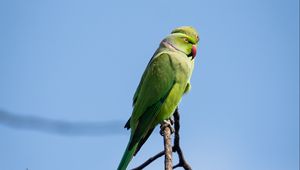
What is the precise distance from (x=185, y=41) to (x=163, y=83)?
481 mm

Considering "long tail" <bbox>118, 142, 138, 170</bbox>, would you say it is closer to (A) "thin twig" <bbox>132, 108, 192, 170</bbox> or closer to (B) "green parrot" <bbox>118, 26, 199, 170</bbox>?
(B) "green parrot" <bbox>118, 26, 199, 170</bbox>

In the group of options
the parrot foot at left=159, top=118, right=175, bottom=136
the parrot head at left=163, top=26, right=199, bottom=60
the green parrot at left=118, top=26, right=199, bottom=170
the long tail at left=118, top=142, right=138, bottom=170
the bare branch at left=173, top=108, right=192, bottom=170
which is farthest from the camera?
the parrot head at left=163, top=26, right=199, bottom=60

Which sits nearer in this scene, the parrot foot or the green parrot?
the parrot foot

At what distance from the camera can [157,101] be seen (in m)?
4.33

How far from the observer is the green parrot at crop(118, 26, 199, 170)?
166 inches

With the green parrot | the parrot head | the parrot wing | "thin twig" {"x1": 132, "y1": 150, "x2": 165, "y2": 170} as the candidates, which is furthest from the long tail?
the parrot head

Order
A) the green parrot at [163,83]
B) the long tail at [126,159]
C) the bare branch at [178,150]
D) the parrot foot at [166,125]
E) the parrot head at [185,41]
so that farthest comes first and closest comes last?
the parrot head at [185,41] → the green parrot at [163,83] → the parrot foot at [166,125] → the long tail at [126,159] → the bare branch at [178,150]

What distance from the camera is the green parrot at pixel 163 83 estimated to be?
166 inches

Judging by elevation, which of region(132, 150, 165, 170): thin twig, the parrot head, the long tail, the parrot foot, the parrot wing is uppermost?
the parrot head

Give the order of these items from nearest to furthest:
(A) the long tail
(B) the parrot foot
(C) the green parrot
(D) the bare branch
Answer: (D) the bare branch < (A) the long tail < (B) the parrot foot < (C) the green parrot

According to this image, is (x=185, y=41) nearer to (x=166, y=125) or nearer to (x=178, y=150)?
(x=166, y=125)

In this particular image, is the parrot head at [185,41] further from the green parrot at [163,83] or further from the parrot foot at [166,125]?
the parrot foot at [166,125]

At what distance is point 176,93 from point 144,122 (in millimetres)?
425

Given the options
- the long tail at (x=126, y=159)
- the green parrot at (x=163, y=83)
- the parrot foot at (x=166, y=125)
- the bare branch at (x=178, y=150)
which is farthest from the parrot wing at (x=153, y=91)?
the bare branch at (x=178, y=150)
